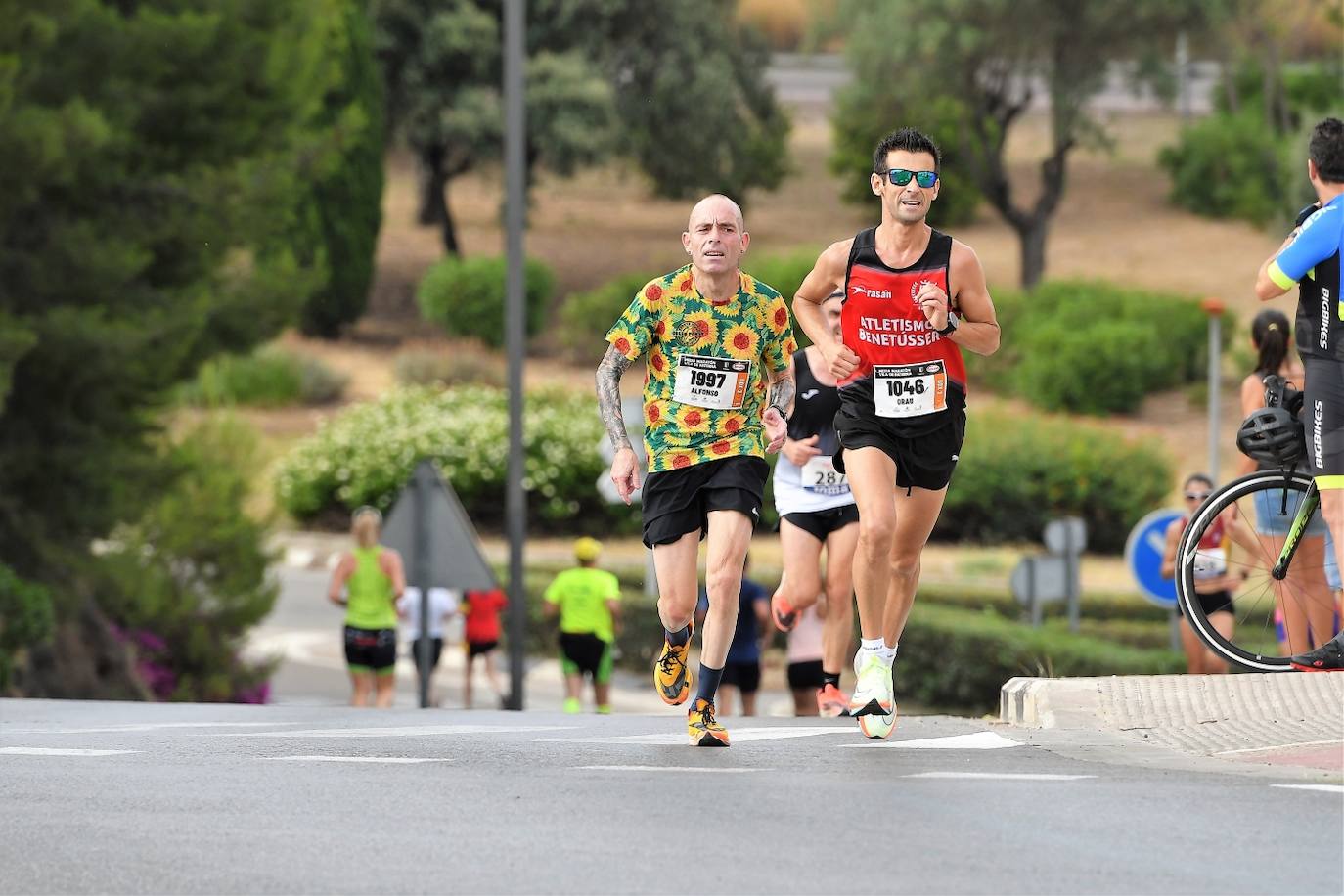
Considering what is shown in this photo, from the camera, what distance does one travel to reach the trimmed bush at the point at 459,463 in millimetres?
37000

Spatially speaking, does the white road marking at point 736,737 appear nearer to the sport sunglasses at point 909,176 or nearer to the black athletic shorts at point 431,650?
the sport sunglasses at point 909,176

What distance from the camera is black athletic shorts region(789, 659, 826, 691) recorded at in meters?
12.9

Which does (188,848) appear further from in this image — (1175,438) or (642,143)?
(642,143)

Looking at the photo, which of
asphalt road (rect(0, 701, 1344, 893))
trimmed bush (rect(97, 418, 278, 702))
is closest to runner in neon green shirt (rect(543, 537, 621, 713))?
trimmed bush (rect(97, 418, 278, 702))

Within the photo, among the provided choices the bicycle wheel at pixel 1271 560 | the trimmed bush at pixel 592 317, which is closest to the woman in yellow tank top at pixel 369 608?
the bicycle wheel at pixel 1271 560

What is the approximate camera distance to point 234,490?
24031mm

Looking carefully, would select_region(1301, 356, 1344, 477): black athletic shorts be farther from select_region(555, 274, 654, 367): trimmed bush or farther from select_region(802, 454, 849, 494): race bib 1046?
select_region(555, 274, 654, 367): trimmed bush

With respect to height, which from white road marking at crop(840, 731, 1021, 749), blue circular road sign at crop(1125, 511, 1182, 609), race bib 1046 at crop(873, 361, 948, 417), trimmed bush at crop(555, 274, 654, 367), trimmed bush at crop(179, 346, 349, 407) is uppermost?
trimmed bush at crop(555, 274, 654, 367)

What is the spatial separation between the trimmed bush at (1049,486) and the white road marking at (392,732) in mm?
25831

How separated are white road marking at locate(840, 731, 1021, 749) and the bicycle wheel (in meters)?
0.96

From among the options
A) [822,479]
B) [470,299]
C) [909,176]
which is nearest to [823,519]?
[822,479]

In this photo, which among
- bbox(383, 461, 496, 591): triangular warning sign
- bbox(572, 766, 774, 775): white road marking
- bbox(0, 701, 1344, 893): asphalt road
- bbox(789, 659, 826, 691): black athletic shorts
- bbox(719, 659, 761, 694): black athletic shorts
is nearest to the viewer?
bbox(0, 701, 1344, 893): asphalt road

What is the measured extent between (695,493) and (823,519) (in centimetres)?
246

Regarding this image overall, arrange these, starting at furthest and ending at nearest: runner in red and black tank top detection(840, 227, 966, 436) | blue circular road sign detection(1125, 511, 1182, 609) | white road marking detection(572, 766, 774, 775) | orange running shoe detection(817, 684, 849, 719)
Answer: blue circular road sign detection(1125, 511, 1182, 609), orange running shoe detection(817, 684, 849, 719), runner in red and black tank top detection(840, 227, 966, 436), white road marking detection(572, 766, 774, 775)
